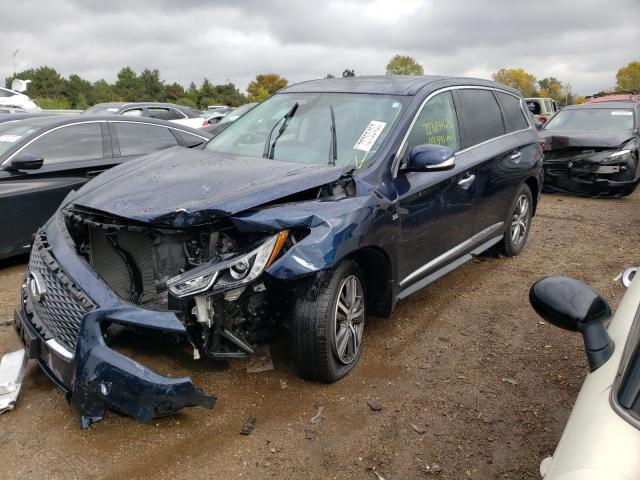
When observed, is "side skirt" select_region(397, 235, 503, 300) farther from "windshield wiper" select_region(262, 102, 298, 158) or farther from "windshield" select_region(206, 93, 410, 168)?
"windshield wiper" select_region(262, 102, 298, 158)

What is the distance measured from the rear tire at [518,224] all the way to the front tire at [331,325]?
8.63 feet

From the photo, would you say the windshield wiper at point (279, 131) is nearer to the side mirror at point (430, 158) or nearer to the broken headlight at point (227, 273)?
the side mirror at point (430, 158)

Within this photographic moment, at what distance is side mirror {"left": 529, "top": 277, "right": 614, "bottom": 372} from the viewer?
70.8 inches

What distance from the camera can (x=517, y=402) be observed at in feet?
10.7

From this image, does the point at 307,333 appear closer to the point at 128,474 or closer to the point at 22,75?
the point at 128,474

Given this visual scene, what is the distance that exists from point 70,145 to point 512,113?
174 inches

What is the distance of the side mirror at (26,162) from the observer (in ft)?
16.1

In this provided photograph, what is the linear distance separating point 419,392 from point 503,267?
8.78 feet

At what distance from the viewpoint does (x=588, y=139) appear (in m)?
9.12

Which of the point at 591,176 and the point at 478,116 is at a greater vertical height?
the point at 478,116

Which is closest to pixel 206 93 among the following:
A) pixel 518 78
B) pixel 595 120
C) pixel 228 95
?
pixel 228 95

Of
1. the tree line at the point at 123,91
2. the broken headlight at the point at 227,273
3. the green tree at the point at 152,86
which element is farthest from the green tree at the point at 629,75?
the broken headlight at the point at 227,273

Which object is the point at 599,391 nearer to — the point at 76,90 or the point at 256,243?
the point at 256,243

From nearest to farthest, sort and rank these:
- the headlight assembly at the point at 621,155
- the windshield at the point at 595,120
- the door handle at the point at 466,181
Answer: the door handle at the point at 466,181 < the headlight assembly at the point at 621,155 < the windshield at the point at 595,120
